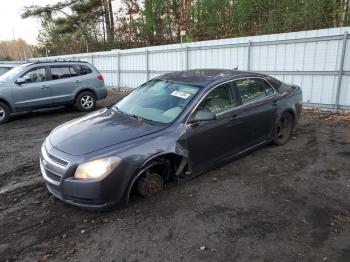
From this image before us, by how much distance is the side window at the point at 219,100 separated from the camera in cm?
467

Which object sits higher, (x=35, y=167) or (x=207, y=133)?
(x=207, y=133)

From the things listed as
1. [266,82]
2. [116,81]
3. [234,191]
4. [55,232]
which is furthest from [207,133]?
[116,81]

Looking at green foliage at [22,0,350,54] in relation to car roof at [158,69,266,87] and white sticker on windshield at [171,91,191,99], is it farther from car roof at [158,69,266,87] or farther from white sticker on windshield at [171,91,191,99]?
white sticker on windshield at [171,91,191,99]

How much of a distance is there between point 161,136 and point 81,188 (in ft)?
3.81

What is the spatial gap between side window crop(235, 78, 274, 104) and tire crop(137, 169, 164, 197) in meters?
1.95

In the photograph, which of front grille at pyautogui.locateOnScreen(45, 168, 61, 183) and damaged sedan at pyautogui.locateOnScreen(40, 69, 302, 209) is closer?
damaged sedan at pyautogui.locateOnScreen(40, 69, 302, 209)

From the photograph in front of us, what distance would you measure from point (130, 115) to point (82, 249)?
207cm

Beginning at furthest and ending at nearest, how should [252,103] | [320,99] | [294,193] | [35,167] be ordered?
[320,99] < [35,167] < [252,103] < [294,193]

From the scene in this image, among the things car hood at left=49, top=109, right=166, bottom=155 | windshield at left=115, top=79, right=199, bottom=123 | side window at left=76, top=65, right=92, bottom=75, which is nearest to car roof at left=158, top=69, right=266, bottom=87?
windshield at left=115, top=79, right=199, bottom=123

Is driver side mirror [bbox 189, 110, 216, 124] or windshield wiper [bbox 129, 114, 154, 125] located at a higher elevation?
driver side mirror [bbox 189, 110, 216, 124]

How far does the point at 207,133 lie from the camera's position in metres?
Answer: 4.59

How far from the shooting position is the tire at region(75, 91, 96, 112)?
10.8 m

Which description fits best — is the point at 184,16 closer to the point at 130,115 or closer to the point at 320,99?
the point at 320,99

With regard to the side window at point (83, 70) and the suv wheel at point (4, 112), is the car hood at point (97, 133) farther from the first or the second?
the side window at point (83, 70)
